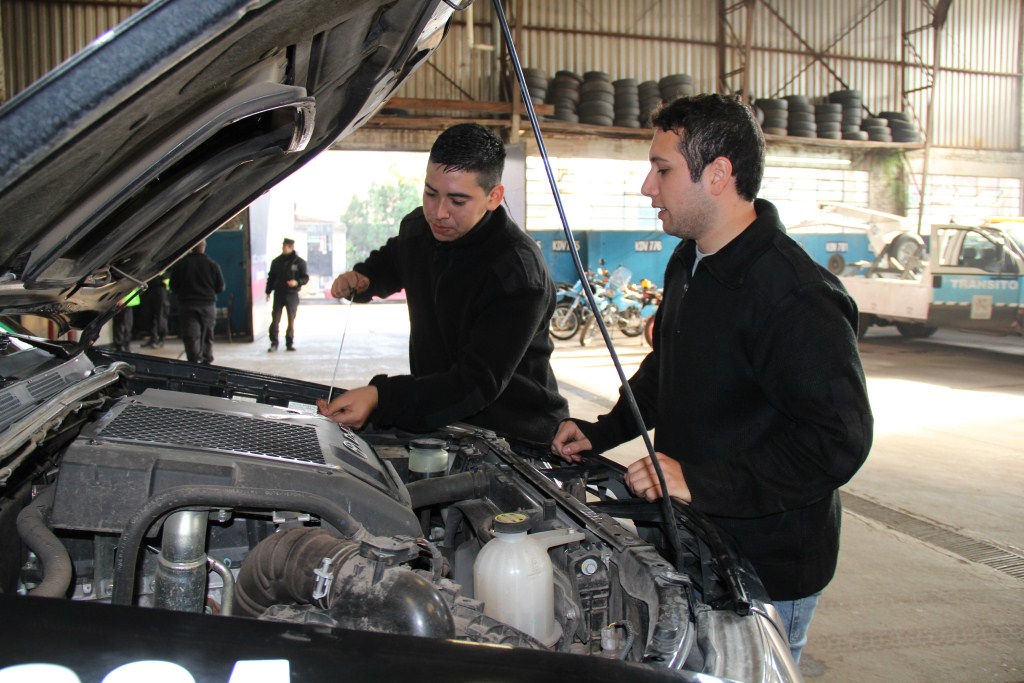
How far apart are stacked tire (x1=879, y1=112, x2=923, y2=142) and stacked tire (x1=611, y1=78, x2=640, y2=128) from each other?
16.7 feet

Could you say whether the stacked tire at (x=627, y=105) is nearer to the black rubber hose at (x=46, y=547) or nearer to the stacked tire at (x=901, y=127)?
the stacked tire at (x=901, y=127)

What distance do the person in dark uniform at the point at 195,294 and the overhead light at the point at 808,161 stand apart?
31.7ft

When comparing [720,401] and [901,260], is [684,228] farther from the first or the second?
[901,260]

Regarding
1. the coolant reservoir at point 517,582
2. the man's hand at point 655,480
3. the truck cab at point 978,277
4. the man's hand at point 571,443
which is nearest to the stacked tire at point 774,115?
the truck cab at point 978,277

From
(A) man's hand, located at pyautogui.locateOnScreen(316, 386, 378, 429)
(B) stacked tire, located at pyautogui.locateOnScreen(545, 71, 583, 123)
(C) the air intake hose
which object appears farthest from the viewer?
(B) stacked tire, located at pyautogui.locateOnScreen(545, 71, 583, 123)

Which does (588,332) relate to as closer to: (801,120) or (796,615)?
(801,120)

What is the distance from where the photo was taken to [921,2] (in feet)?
Answer: 48.2

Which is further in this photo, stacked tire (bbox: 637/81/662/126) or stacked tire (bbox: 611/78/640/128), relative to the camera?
stacked tire (bbox: 637/81/662/126)

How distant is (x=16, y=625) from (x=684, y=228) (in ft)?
4.22

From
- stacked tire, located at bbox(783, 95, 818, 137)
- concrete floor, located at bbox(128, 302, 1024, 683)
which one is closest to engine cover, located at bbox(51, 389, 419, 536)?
concrete floor, located at bbox(128, 302, 1024, 683)

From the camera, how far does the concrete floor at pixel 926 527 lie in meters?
2.72

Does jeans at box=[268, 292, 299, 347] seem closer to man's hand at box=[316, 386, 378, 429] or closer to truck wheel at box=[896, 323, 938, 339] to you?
truck wheel at box=[896, 323, 938, 339]

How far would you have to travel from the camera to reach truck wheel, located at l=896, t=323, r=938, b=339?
11461mm

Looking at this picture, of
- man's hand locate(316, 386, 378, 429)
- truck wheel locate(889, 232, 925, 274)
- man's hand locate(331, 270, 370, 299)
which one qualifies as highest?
truck wheel locate(889, 232, 925, 274)
